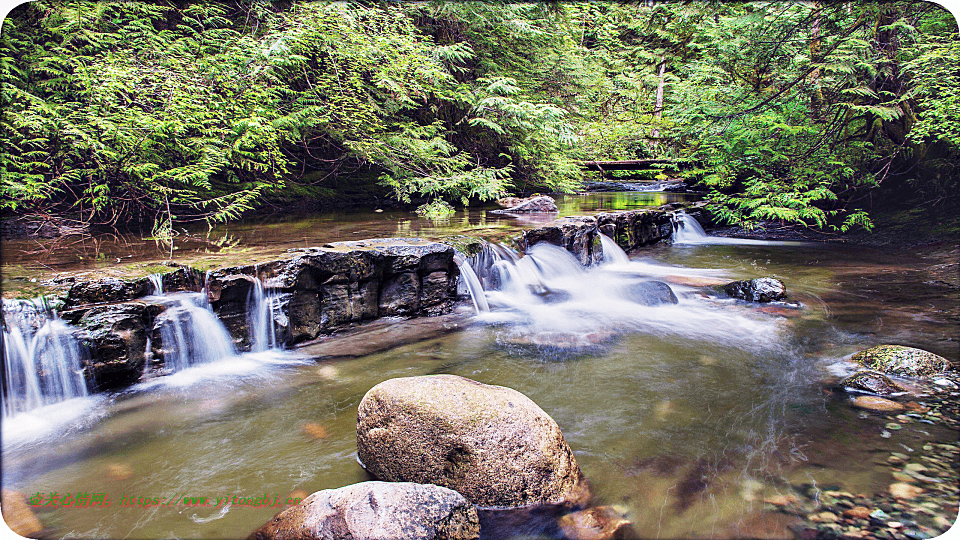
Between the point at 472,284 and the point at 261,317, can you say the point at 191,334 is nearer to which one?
the point at 261,317

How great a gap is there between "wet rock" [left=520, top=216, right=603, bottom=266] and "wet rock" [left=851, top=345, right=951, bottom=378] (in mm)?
4777

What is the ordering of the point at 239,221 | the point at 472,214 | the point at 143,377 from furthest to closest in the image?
the point at 472,214 → the point at 239,221 → the point at 143,377

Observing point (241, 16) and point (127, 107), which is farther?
point (241, 16)

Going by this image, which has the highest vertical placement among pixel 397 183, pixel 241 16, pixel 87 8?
pixel 241 16

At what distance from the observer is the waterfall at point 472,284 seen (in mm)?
6785

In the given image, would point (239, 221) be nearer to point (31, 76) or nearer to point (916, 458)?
point (31, 76)

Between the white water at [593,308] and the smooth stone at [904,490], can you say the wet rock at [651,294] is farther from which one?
the smooth stone at [904,490]

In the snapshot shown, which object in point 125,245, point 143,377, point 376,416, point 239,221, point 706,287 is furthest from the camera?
point 239,221

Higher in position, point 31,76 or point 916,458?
point 31,76

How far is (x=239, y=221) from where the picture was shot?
28.8ft

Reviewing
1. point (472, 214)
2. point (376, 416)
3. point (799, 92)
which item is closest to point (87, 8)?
point (472, 214)

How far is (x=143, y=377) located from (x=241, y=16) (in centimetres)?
826

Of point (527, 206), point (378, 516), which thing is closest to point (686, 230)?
point (527, 206)

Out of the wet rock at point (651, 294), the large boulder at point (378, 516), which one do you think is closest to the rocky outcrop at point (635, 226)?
the wet rock at point (651, 294)
